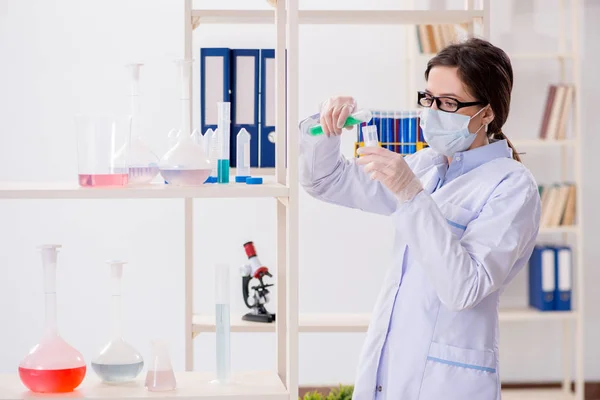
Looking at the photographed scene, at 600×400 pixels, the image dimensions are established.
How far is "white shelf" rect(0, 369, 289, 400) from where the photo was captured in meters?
1.31

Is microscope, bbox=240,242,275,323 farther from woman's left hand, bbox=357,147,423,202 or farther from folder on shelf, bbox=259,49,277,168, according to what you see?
woman's left hand, bbox=357,147,423,202

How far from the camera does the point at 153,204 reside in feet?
13.3

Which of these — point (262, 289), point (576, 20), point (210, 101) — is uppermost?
point (576, 20)

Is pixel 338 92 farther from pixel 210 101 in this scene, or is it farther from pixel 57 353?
pixel 57 353

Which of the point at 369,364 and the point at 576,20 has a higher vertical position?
the point at 576,20

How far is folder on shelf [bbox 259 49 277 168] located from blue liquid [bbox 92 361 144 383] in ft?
4.01

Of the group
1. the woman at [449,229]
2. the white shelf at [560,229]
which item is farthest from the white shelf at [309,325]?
the white shelf at [560,229]

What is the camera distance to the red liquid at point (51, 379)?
51.3 inches

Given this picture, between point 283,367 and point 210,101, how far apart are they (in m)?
1.21

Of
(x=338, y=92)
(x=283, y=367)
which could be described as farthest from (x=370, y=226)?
(x=283, y=367)

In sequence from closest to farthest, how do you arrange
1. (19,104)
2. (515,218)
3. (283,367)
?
(283,367), (515,218), (19,104)

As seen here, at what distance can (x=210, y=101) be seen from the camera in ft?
8.13

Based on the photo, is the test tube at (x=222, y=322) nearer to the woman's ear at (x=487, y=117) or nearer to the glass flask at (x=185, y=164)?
the glass flask at (x=185, y=164)

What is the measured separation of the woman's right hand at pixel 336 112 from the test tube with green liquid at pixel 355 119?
0.01m
